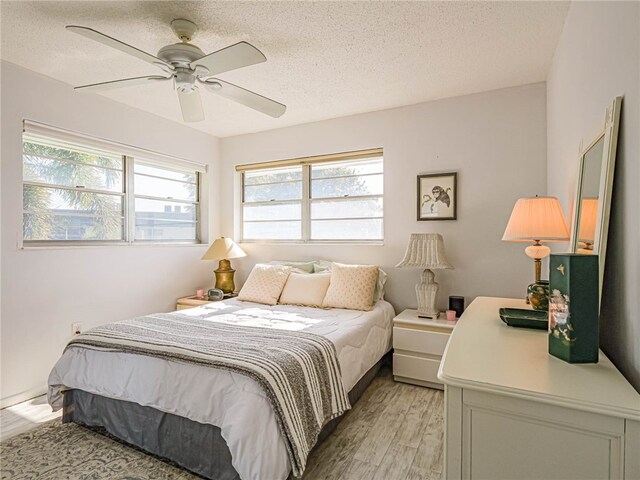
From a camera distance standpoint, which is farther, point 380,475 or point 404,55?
point 404,55

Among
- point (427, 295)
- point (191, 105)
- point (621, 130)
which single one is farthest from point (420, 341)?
point (191, 105)

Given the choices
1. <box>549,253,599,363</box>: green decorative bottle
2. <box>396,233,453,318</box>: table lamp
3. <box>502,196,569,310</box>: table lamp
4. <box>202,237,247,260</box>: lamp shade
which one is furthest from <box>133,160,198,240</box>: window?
<box>549,253,599,363</box>: green decorative bottle

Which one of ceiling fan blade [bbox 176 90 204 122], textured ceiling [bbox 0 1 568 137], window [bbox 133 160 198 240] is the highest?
textured ceiling [bbox 0 1 568 137]

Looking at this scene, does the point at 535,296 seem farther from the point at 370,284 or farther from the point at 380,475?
the point at 370,284

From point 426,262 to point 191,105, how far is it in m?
2.20

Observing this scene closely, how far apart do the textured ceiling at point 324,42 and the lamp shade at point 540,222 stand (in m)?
1.12

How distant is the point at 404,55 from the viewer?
241 cm

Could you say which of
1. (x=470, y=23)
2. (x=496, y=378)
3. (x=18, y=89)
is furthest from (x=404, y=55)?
(x=18, y=89)

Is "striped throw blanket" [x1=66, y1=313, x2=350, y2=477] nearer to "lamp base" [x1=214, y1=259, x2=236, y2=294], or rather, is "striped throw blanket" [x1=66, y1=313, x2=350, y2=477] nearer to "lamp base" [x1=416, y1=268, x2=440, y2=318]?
"lamp base" [x1=416, y1=268, x2=440, y2=318]

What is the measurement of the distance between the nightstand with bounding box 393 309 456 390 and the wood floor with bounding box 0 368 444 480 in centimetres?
10

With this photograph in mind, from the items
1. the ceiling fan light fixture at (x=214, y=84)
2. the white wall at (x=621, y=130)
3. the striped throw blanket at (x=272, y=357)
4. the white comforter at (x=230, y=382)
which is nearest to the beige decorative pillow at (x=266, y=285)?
the white comforter at (x=230, y=382)

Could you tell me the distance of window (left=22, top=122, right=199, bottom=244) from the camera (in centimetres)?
281

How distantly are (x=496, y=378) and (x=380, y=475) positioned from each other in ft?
3.91

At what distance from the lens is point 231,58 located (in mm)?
1847
